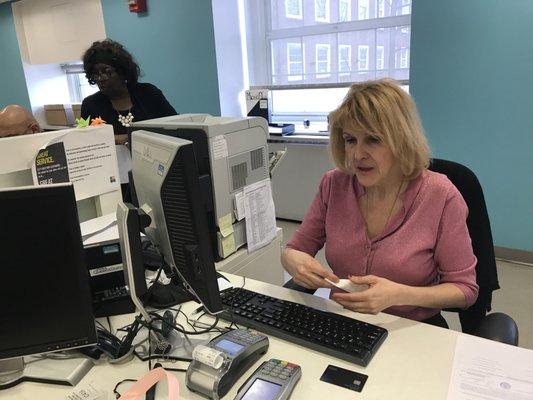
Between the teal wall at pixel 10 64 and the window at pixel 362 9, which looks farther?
the teal wall at pixel 10 64

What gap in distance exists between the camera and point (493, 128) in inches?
108

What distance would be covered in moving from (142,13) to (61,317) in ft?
12.2

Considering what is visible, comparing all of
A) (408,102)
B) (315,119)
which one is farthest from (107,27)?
(408,102)

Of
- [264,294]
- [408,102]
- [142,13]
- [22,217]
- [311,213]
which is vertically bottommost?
[264,294]

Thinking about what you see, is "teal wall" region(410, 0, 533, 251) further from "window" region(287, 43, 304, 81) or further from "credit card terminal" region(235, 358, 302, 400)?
"credit card terminal" region(235, 358, 302, 400)

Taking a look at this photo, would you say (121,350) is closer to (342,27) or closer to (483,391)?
(483,391)

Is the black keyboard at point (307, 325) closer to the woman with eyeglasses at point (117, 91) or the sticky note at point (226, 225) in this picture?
the sticky note at point (226, 225)

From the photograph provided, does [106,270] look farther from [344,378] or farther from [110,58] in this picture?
[110,58]

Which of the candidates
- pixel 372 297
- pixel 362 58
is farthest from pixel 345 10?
pixel 372 297

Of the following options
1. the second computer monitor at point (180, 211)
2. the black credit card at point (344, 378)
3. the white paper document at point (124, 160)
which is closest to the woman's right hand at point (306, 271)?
the black credit card at point (344, 378)

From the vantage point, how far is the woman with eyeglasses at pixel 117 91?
2.52m

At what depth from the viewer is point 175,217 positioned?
0.88 metres

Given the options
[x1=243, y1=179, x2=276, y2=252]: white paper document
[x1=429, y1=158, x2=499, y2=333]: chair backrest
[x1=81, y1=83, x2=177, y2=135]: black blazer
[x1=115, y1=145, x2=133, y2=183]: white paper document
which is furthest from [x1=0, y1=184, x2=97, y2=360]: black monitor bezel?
[x1=81, y1=83, x2=177, y2=135]: black blazer

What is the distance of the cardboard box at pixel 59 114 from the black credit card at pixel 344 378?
4.86 metres
